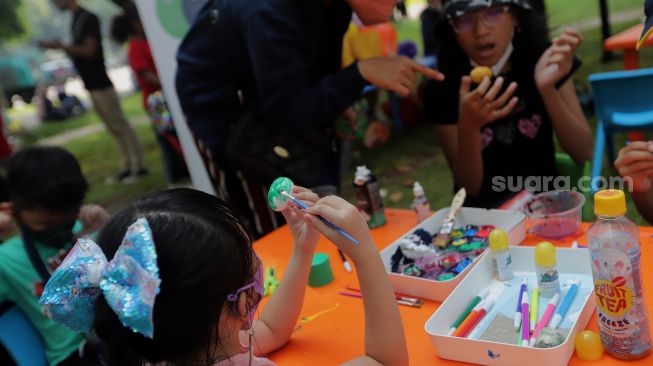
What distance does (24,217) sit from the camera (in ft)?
6.63

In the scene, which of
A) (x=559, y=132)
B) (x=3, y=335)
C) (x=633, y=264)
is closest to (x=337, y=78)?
(x=559, y=132)

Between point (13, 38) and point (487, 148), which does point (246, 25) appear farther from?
point (13, 38)

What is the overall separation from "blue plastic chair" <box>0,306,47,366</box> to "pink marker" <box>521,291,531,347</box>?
5.03 ft

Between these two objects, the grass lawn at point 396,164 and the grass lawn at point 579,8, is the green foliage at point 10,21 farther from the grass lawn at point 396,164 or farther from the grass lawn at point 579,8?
the grass lawn at point 579,8

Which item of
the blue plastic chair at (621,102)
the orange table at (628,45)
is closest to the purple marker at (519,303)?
the blue plastic chair at (621,102)

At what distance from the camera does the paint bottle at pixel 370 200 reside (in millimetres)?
1861

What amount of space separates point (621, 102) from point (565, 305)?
2.18 m

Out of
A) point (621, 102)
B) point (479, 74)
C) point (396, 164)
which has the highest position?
point (479, 74)

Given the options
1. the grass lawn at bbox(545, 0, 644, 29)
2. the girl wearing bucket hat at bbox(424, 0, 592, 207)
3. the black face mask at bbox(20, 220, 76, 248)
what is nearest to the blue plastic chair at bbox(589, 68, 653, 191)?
the girl wearing bucket hat at bbox(424, 0, 592, 207)

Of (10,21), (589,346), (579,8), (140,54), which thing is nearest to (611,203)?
(589,346)

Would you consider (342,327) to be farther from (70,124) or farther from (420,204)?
(70,124)

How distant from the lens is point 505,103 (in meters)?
2.09

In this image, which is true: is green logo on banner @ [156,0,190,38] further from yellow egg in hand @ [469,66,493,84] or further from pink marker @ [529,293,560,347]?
pink marker @ [529,293,560,347]

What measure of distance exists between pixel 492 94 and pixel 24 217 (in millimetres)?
1642
